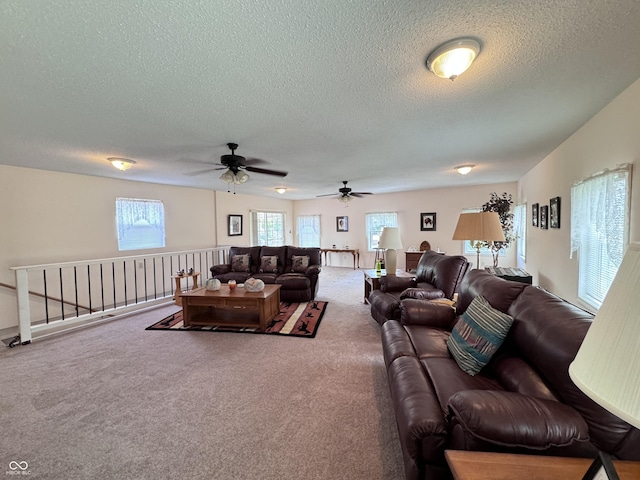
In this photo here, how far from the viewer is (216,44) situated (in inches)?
55.7

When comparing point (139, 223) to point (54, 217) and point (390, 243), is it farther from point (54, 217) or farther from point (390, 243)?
point (390, 243)

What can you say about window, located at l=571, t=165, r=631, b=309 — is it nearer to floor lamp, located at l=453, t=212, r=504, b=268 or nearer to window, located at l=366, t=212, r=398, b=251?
floor lamp, located at l=453, t=212, r=504, b=268

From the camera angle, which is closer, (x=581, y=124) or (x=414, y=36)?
(x=414, y=36)

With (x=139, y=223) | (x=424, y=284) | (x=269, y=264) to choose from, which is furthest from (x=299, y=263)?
(x=139, y=223)

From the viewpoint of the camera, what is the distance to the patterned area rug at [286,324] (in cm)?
341

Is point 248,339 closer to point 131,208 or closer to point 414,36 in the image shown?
point 414,36

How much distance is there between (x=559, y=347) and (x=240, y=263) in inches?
195

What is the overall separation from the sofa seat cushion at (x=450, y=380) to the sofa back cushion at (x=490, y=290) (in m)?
0.50

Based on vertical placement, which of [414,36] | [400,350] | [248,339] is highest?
[414,36]

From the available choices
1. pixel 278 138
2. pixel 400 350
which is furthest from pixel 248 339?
pixel 278 138

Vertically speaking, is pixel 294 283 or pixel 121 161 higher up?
pixel 121 161

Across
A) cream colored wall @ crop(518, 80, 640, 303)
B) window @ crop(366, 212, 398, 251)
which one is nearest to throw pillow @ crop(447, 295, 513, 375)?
cream colored wall @ crop(518, 80, 640, 303)

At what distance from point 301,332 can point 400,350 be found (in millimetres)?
1687

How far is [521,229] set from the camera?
5.62 meters
